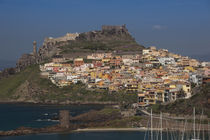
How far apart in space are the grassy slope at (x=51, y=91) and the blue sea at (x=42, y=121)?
3227mm

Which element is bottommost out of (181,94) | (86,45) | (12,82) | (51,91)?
(181,94)

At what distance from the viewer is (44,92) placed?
2975 inches

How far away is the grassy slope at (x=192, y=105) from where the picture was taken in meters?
47.7

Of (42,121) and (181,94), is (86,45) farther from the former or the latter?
(42,121)

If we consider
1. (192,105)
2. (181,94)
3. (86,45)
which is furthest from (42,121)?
(86,45)

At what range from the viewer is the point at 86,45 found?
9981 cm

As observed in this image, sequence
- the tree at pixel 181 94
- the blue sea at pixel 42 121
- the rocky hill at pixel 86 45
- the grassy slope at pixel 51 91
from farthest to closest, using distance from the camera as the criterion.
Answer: the rocky hill at pixel 86 45 < the grassy slope at pixel 51 91 < the tree at pixel 181 94 < the blue sea at pixel 42 121

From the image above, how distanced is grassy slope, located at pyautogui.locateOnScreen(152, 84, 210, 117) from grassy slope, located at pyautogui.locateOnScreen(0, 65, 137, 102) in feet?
40.6

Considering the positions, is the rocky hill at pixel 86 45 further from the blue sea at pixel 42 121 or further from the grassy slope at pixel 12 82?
the blue sea at pixel 42 121

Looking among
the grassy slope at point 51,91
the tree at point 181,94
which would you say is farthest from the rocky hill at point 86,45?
the tree at point 181,94

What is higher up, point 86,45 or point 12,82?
point 86,45

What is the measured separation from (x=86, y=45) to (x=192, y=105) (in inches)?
2084

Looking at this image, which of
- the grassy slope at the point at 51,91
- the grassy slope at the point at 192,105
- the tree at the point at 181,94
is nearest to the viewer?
the grassy slope at the point at 192,105

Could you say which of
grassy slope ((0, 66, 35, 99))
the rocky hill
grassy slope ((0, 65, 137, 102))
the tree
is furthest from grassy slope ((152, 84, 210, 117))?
the rocky hill
